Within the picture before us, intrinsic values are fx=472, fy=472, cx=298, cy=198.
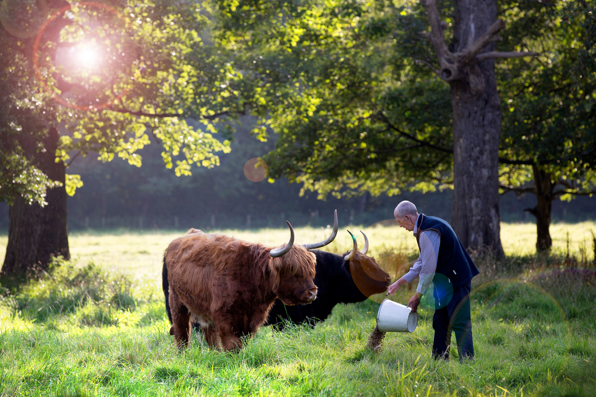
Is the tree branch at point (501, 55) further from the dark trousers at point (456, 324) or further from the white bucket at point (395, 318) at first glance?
the white bucket at point (395, 318)

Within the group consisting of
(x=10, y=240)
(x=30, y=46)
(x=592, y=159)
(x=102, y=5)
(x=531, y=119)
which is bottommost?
(x=10, y=240)

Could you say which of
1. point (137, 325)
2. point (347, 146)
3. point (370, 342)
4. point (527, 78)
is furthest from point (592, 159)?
point (137, 325)

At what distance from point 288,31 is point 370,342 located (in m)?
11.0

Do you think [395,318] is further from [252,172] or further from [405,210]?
[252,172]

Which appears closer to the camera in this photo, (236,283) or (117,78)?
(236,283)

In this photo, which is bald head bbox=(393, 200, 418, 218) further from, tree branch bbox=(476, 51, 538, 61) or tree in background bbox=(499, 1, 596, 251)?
tree branch bbox=(476, 51, 538, 61)

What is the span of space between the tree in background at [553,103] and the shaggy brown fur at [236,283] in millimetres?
6265

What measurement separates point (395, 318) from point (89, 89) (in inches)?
387

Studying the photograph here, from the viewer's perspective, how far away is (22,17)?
29.7ft

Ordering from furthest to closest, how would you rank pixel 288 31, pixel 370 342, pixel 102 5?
pixel 288 31 < pixel 102 5 < pixel 370 342

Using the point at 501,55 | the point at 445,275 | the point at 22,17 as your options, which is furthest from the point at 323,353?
the point at 22,17

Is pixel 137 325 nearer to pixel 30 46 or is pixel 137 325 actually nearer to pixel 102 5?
pixel 30 46

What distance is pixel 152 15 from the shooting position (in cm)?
1167

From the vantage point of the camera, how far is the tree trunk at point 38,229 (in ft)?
34.9
